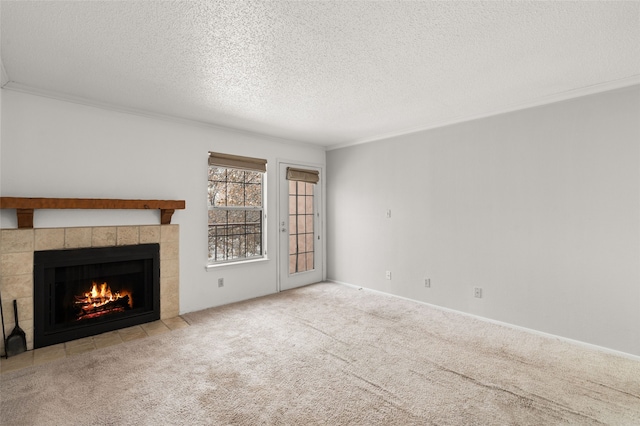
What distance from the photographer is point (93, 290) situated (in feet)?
11.0

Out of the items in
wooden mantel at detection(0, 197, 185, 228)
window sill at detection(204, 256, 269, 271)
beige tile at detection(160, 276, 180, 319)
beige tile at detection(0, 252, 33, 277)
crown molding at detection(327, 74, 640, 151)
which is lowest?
beige tile at detection(160, 276, 180, 319)

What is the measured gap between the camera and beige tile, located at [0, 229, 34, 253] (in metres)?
2.79

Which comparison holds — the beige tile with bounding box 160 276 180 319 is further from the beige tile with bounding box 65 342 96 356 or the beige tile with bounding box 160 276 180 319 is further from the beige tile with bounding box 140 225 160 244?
the beige tile with bounding box 65 342 96 356

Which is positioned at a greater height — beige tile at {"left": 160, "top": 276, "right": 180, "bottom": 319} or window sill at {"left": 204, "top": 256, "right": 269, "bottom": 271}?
window sill at {"left": 204, "top": 256, "right": 269, "bottom": 271}

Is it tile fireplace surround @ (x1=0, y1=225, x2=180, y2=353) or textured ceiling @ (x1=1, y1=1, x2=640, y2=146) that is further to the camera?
tile fireplace surround @ (x1=0, y1=225, x2=180, y2=353)

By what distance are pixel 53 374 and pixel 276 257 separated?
9.49 feet

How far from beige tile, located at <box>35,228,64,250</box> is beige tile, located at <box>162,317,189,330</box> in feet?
4.42

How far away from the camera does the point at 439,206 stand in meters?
4.12

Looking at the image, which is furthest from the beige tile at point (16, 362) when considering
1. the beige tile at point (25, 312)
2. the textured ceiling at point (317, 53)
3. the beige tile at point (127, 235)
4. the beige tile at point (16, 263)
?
the textured ceiling at point (317, 53)

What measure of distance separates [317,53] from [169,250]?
2892 millimetres

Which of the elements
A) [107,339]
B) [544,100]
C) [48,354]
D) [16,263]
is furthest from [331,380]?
[544,100]

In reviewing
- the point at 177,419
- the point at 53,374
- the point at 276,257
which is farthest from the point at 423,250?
the point at 53,374

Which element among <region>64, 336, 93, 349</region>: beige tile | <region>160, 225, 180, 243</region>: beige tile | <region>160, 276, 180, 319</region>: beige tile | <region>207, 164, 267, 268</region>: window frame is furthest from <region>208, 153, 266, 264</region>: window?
<region>64, 336, 93, 349</region>: beige tile

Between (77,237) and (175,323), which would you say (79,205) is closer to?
(77,237)
